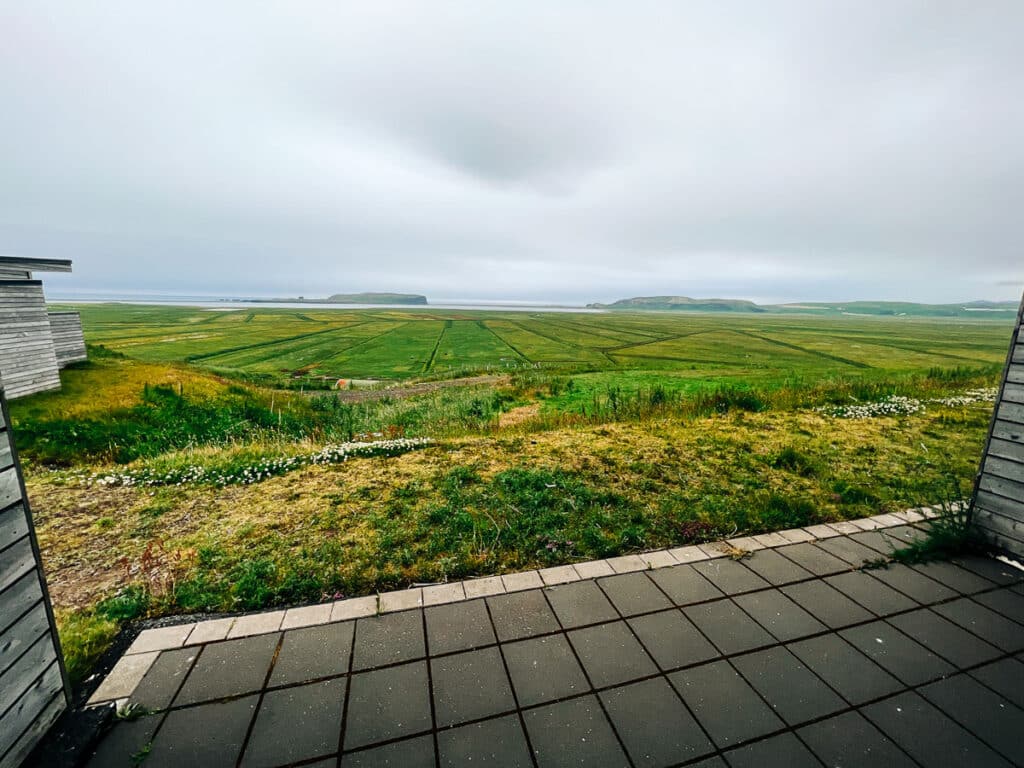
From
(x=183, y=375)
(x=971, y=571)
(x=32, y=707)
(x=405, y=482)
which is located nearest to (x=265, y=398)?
(x=183, y=375)

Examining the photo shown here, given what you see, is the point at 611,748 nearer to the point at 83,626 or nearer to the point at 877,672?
the point at 877,672

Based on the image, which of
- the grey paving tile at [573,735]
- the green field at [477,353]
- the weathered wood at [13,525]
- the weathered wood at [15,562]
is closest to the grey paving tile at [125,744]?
the weathered wood at [15,562]

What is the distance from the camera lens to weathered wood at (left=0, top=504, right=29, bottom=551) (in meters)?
2.35

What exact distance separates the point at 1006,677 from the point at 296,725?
4.93m

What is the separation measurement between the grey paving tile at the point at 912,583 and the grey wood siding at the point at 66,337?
25303 mm

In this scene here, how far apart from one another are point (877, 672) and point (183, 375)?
22017 millimetres

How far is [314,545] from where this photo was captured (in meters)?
4.69

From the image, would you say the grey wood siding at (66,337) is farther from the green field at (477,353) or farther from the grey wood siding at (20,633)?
the grey wood siding at (20,633)

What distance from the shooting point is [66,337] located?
17.3 m

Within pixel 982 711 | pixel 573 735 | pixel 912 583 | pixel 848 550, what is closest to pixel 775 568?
pixel 848 550

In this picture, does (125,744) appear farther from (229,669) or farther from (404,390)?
(404,390)

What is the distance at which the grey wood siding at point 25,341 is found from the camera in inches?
506

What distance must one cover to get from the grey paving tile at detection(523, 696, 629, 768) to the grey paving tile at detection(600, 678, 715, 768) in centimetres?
9

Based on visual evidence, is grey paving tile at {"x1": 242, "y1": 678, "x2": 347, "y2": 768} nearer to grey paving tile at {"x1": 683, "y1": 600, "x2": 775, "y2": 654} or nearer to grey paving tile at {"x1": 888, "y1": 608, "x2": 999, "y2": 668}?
grey paving tile at {"x1": 683, "y1": 600, "x2": 775, "y2": 654}
